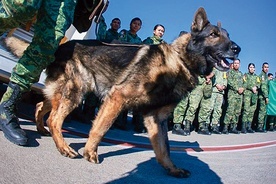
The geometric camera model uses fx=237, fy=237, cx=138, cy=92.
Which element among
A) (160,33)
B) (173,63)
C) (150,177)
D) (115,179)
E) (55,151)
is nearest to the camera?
(115,179)

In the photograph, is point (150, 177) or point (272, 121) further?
point (272, 121)

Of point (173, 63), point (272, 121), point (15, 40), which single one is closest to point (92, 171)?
point (173, 63)

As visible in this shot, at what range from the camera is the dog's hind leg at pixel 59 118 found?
91.3 inches

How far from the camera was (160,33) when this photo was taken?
19.9ft

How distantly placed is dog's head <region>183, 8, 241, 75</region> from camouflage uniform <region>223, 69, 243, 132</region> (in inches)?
198

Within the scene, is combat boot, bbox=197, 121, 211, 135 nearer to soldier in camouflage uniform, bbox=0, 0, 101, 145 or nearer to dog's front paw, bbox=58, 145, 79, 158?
dog's front paw, bbox=58, 145, 79, 158

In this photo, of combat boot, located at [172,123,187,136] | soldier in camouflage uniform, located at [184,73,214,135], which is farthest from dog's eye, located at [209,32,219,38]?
combat boot, located at [172,123,187,136]

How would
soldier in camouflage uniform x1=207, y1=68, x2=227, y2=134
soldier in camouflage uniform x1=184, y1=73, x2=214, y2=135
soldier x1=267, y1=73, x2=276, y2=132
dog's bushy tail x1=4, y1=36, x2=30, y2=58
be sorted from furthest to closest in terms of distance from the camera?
soldier x1=267, y1=73, x2=276, y2=132 < soldier in camouflage uniform x1=207, y1=68, x2=227, y2=134 < soldier in camouflage uniform x1=184, y1=73, x2=214, y2=135 < dog's bushy tail x1=4, y1=36, x2=30, y2=58

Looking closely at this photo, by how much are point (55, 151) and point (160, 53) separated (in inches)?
61.1

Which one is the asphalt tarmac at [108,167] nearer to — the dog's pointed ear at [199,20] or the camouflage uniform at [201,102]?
the dog's pointed ear at [199,20]

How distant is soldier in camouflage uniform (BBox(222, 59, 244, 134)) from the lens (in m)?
7.65

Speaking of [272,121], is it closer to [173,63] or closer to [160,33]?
[160,33]

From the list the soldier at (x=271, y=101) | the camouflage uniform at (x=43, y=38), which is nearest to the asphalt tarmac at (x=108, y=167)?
the camouflage uniform at (x=43, y=38)

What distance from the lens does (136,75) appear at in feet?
8.46
